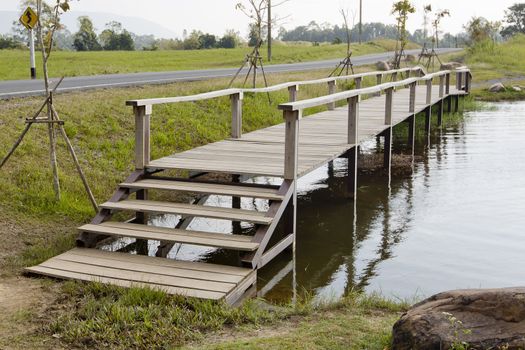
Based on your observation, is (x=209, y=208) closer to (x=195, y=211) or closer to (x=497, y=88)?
(x=195, y=211)

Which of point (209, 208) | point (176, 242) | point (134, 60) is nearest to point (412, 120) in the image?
point (209, 208)

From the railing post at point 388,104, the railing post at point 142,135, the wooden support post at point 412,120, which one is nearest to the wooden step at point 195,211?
the railing post at point 142,135

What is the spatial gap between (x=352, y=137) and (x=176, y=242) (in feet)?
15.1

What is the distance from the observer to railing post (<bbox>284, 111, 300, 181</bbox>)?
767cm

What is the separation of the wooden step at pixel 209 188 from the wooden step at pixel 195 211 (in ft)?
0.79

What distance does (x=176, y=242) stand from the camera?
22.1 feet

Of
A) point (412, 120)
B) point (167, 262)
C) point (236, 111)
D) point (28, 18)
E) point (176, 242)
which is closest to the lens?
point (167, 262)

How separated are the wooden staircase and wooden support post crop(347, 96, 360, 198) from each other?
3.01 meters

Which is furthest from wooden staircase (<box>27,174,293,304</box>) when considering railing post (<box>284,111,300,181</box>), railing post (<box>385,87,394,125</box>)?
railing post (<box>385,87,394,125</box>)

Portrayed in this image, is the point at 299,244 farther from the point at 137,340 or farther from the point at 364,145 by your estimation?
the point at 364,145

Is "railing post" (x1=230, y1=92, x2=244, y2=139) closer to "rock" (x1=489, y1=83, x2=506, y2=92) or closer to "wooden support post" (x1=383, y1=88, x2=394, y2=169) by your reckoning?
"wooden support post" (x1=383, y1=88, x2=394, y2=169)

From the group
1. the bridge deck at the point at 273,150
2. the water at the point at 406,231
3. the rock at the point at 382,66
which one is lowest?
the water at the point at 406,231

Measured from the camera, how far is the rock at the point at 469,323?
4.13 m

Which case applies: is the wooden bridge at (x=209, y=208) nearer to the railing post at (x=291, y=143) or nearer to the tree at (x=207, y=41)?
the railing post at (x=291, y=143)
